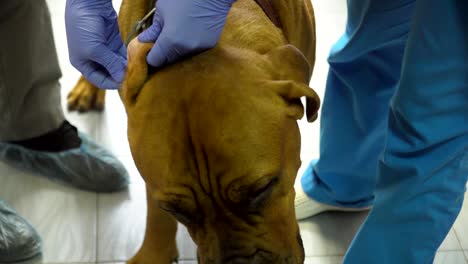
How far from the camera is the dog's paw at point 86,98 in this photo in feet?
7.29

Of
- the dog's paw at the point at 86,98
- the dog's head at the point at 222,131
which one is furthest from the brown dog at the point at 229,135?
the dog's paw at the point at 86,98

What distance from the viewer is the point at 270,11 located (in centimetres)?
136

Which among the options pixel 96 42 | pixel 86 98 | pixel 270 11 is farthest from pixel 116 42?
pixel 86 98

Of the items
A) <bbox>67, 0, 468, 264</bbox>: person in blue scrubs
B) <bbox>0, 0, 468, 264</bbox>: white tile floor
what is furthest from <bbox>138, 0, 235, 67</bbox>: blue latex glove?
<bbox>0, 0, 468, 264</bbox>: white tile floor

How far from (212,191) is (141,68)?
0.26 metres

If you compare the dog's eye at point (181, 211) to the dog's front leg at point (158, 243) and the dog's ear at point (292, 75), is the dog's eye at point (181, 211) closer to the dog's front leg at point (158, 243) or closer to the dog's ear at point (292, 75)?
the dog's ear at point (292, 75)

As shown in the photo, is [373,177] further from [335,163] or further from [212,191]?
[212,191]

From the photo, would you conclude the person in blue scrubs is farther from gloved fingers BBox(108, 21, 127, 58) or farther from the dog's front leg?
the dog's front leg

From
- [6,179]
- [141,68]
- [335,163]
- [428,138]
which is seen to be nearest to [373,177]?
[335,163]

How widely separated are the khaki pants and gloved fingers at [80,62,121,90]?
1.81 feet

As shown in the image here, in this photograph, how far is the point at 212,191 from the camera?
1181 mm

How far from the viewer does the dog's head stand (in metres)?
1.11

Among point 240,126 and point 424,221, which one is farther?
point 424,221

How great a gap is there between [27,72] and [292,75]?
960 millimetres
